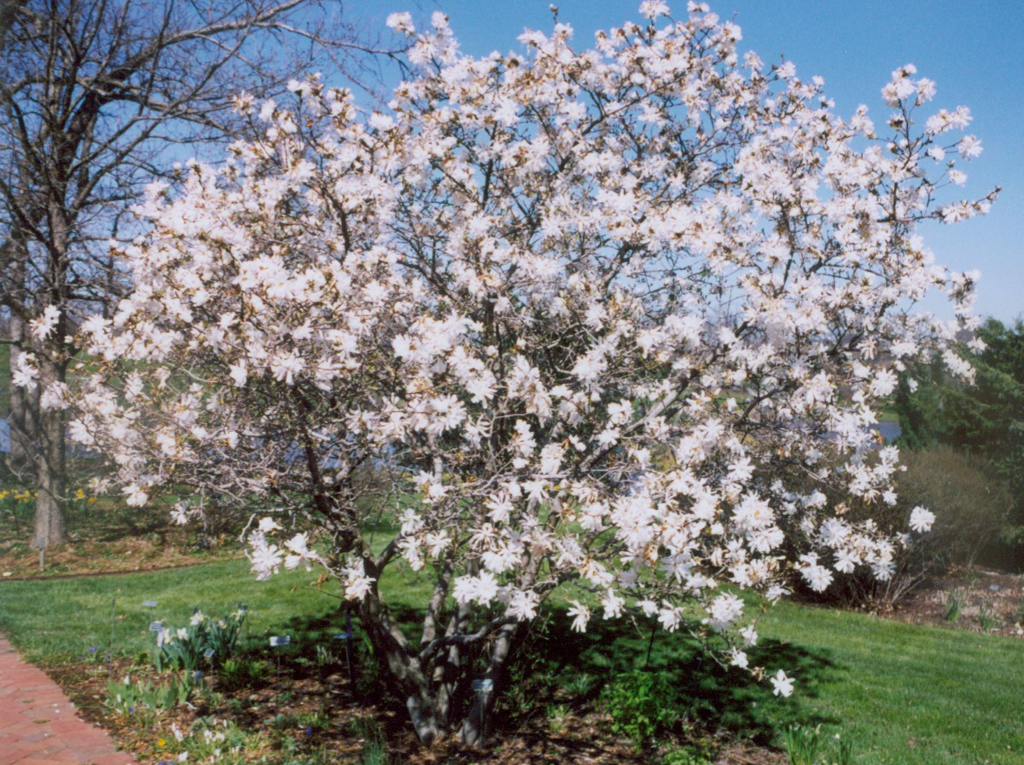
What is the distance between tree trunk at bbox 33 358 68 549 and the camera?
9.43 meters

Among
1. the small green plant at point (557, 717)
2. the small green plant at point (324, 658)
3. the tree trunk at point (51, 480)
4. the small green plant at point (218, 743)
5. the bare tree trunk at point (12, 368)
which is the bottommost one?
the small green plant at point (557, 717)

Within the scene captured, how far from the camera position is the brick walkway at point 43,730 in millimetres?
3896

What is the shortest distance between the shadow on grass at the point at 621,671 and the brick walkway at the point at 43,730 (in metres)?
1.40

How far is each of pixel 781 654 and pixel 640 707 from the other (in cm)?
241

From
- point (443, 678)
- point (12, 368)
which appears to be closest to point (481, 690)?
point (443, 678)

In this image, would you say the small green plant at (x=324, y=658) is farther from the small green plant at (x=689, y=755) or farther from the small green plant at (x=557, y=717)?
the small green plant at (x=689, y=755)

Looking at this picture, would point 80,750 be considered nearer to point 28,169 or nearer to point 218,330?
point 218,330

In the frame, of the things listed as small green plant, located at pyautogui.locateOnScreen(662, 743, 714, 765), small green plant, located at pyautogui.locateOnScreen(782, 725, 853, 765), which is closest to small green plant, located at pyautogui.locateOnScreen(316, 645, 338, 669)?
small green plant, located at pyautogui.locateOnScreen(662, 743, 714, 765)

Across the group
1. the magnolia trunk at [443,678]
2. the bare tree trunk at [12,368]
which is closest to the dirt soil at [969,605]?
the magnolia trunk at [443,678]

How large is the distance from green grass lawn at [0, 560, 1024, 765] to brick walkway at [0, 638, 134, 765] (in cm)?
63

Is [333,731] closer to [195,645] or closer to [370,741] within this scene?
[370,741]

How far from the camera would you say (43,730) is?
14.0 feet

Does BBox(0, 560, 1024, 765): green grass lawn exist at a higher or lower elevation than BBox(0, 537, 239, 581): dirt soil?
lower

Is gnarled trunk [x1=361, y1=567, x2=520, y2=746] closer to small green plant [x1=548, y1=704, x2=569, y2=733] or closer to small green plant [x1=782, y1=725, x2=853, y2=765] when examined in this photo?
small green plant [x1=548, y1=704, x2=569, y2=733]
